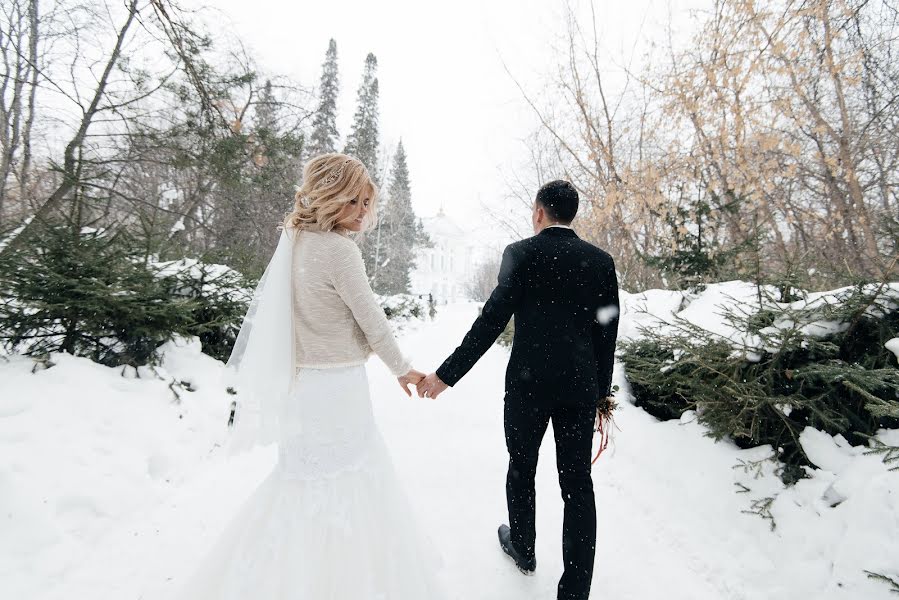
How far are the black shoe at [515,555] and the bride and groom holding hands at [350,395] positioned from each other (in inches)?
12.8

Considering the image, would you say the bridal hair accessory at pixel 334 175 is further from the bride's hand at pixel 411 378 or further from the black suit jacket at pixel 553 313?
the bride's hand at pixel 411 378

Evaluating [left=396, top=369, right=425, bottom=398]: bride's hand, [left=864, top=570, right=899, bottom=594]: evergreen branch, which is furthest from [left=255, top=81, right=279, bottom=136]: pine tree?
[left=864, top=570, right=899, bottom=594]: evergreen branch

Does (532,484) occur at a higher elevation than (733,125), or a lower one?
lower

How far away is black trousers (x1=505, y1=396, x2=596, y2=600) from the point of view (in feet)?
6.56

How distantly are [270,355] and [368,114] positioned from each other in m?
33.2

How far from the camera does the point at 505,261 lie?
216cm

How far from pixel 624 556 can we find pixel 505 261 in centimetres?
215

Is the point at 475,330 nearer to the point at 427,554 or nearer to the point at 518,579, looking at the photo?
the point at 427,554

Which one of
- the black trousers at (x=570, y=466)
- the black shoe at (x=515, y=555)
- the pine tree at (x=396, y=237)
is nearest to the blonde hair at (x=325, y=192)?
the black trousers at (x=570, y=466)

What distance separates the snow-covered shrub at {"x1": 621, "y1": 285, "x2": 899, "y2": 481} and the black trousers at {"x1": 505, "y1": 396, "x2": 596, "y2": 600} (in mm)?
1487

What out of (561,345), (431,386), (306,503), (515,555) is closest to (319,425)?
(306,503)

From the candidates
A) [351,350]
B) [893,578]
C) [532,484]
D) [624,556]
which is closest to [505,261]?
[351,350]

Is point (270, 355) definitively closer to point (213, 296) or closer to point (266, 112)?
point (213, 296)

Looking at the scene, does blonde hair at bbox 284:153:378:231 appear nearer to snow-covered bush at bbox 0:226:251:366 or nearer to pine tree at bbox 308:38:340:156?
snow-covered bush at bbox 0:226:251:366
